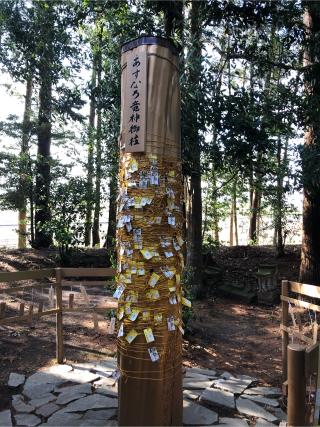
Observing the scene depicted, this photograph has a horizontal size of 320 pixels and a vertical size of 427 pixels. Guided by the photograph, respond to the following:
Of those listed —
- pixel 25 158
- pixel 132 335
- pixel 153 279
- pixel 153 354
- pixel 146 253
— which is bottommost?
pixel 153 354

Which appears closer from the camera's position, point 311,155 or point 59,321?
point 59,321

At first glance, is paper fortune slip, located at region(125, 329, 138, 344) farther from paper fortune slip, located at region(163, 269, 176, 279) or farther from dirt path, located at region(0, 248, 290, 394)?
dirt path, located at region(0, 248, 290, 394)

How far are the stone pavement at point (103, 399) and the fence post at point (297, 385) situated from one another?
154 cm

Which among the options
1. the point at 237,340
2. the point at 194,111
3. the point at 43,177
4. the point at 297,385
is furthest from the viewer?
the point at 43,177

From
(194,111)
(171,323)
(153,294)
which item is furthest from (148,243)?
(194,111)

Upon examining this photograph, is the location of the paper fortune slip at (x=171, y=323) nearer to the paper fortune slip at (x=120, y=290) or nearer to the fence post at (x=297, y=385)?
the paper fortune slip at (x=120, y=290)

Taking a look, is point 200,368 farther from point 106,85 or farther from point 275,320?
point 106,85

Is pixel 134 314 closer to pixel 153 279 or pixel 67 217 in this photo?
pixel 153 279

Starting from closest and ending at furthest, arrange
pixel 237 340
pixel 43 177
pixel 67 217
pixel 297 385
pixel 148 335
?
pixel 297 385, pixel 148 335, pixel 237 340, pixel 67 217, pixel 43 177

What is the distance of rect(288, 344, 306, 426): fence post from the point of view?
1.60m

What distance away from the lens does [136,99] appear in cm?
271

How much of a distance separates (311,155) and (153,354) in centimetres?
424

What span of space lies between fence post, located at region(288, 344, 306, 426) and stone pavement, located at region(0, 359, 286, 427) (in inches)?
60.7

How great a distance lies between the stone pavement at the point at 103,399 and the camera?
9.91 ft
